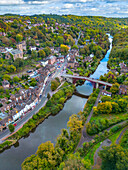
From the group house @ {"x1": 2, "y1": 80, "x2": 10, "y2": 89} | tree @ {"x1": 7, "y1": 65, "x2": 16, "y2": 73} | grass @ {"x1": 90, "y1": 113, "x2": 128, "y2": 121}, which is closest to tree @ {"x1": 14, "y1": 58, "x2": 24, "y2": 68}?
tree @ {"x1": 7, "y1": 65, "x2": 16, "y2": 73}

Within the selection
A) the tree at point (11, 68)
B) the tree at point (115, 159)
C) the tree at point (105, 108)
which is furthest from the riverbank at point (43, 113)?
the tree at point (11, 68)

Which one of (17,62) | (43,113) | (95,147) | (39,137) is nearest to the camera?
(95,147)

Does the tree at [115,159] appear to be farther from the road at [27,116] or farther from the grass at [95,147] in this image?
the road at [27,116]

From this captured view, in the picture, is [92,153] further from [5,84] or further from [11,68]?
[11,68]

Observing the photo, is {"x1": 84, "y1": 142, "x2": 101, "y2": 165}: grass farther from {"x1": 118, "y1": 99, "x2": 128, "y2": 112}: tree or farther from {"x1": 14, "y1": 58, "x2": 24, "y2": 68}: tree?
{"x1": 14, "y1": 58, "x2": 24, "y2": 68}: tree

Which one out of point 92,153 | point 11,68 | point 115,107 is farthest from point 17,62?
point 92,153

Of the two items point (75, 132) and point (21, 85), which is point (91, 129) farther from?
point (21, 85)
